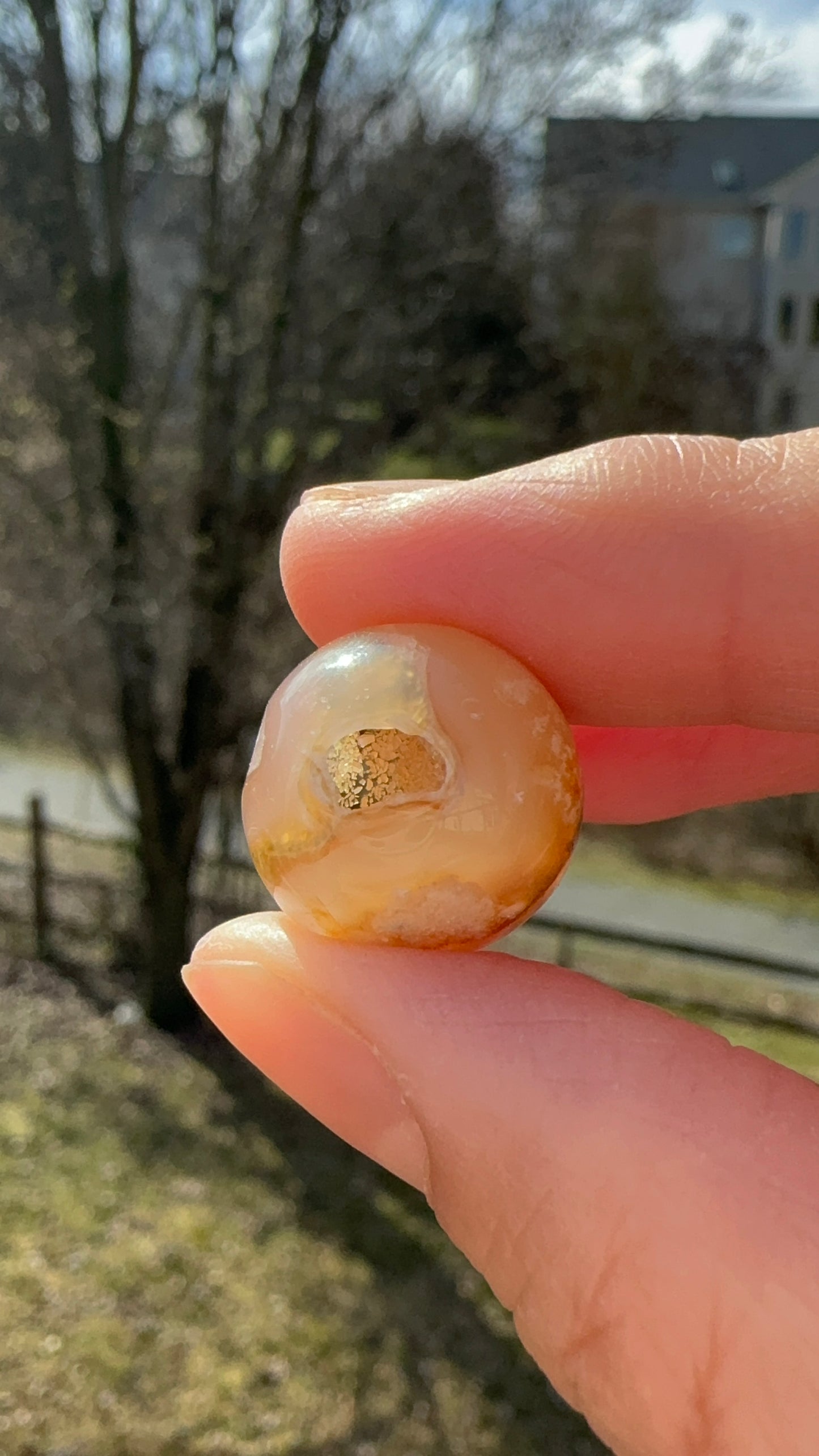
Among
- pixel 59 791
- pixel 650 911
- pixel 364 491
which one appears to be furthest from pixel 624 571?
pixel 59 791

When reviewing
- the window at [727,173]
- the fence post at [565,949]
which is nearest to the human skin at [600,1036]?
the fence post at [565,949]

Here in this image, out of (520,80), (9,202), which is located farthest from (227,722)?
(520,80)

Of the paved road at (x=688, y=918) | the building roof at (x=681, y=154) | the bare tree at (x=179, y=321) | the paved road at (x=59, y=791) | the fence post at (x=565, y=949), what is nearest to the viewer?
the bare tree at (x=179, y=321)

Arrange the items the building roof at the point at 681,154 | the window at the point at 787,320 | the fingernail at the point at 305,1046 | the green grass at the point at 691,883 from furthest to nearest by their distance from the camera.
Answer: the window at the point at 787,320 → the green grass at the point at 691,883 → the building roof at the point at 681,154 → the fingernail at the point at 305,1046

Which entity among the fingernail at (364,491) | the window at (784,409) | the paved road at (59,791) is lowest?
the paved road at (59,791)

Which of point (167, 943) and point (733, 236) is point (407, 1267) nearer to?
point (167, 943)

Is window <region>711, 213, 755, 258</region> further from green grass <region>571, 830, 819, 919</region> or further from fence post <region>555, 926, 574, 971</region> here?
fence post <region>555, 926, 574, 971</region>

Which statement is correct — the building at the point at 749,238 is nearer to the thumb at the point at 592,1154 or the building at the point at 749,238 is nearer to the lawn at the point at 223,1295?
the lawn at the point at 223,1295

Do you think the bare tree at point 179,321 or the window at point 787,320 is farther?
the window at point 787,320
